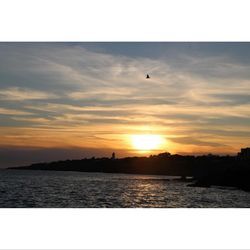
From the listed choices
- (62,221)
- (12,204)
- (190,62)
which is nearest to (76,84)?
(190,62)

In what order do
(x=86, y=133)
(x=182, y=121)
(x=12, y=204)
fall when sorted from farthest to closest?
(x=12, y=204)
(x=86, y=133)
(x=182, y=121)

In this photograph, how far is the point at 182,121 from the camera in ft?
49.7

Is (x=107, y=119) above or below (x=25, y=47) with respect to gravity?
below

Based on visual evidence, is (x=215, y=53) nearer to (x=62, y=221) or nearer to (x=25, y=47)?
(x=25, y=47)

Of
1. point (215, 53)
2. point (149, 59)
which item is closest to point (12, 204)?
point (149, 59)

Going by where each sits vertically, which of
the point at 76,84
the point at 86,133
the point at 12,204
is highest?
the point at 76,84

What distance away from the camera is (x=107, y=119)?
51.9 feet
